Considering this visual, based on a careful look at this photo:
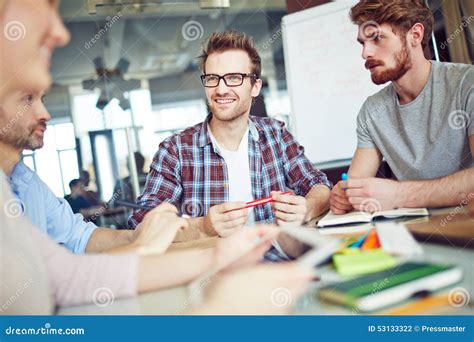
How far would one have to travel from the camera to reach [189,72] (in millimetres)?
1794

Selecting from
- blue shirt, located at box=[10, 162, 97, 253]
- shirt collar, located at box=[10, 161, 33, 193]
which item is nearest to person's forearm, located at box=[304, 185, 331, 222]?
blue shirt, located at box=[10, 162, 97, 253]

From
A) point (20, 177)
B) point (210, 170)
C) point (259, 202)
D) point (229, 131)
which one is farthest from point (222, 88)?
point (20, 177)

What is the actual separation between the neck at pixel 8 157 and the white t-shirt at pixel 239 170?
69 centimetres

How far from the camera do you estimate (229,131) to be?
1.78 m

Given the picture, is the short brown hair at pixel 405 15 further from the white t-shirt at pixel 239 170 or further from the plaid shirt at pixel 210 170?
the white t-shirt at pixel 239 170

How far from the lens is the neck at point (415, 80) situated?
1608 millimetres

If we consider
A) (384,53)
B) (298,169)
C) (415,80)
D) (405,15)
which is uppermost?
(405,15)

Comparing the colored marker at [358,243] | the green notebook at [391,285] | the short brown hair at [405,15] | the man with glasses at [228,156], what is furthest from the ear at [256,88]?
the green notebook at [391,285]

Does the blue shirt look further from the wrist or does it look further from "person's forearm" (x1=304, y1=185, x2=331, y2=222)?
the wrist

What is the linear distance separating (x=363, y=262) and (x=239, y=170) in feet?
2.26

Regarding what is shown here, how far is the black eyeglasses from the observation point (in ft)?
5.67

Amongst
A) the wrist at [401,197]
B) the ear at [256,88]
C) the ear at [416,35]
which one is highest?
the ear at [416,35]

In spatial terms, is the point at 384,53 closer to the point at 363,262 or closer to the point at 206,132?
the point at 206,132
